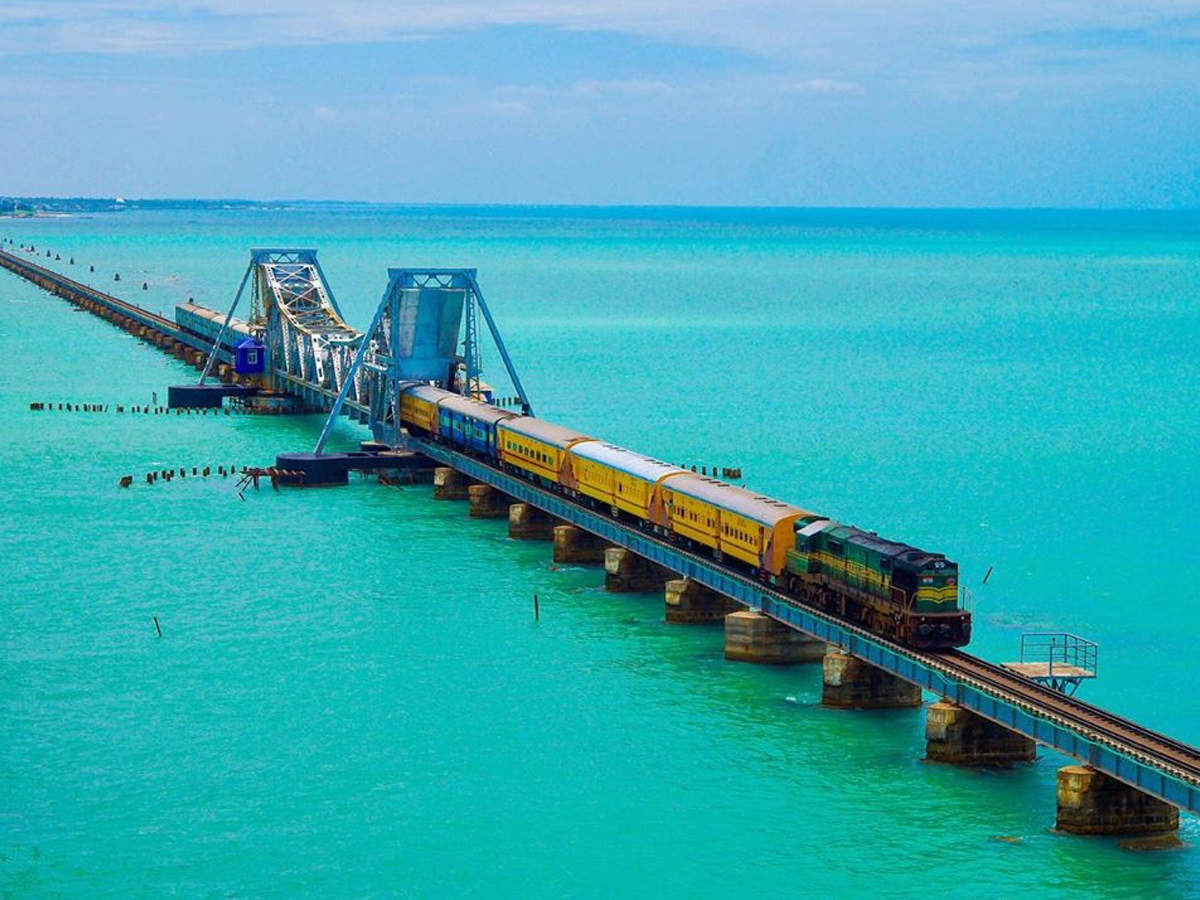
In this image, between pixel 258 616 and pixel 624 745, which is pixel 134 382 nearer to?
pixel 258 616

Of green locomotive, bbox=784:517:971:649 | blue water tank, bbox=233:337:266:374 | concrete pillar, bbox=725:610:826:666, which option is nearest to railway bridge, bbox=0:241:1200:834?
concrete pillar, bbox=725:610:826:666

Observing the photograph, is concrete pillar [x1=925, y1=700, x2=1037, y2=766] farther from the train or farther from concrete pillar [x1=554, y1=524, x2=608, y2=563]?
concrete pillar [x1=554, y1=524, x2=608, y2=563]

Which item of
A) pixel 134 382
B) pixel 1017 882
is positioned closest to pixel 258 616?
pixel 1017 882

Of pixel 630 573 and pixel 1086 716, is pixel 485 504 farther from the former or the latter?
pixel 1086 716

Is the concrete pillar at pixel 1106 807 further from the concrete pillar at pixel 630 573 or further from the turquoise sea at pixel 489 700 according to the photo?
the concrete pillar at pixel 630 573

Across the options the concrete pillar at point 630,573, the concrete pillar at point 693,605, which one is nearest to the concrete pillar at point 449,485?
the concrete pillar at point 630,573

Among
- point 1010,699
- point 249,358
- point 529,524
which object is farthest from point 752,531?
point 249,358
